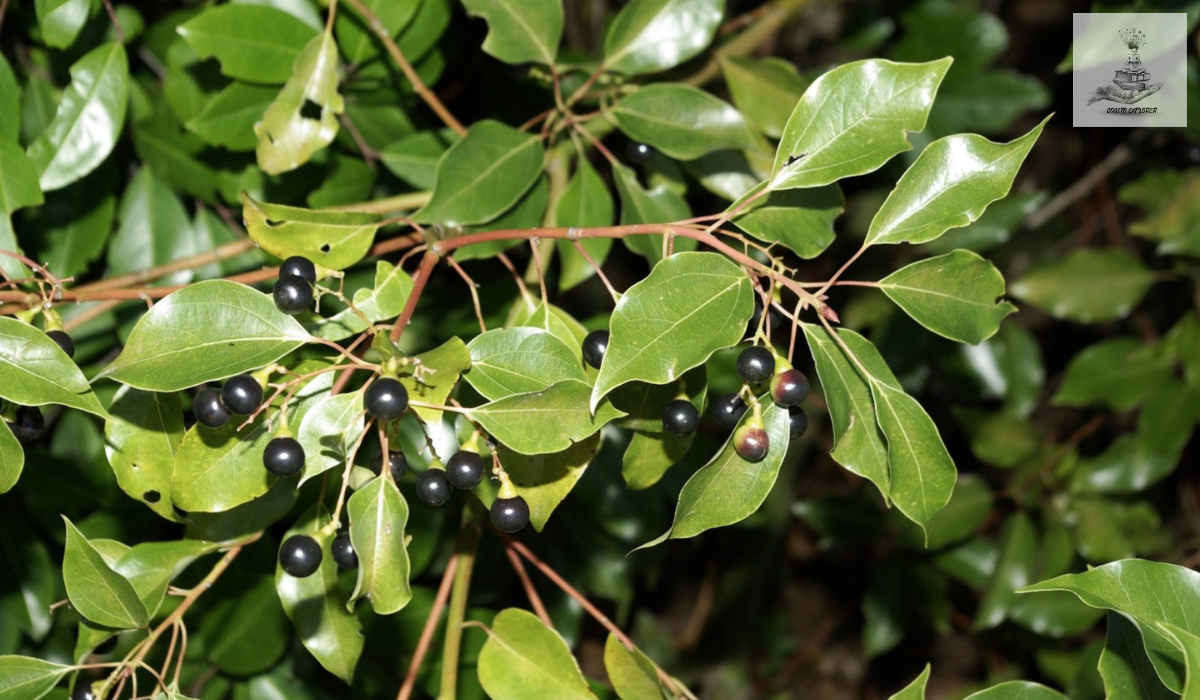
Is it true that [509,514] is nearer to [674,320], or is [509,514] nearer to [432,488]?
[432,488]

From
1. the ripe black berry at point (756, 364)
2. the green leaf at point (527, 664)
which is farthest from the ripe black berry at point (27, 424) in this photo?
the ripe black berry at point (756, 364)

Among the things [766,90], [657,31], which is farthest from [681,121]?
[766,90]

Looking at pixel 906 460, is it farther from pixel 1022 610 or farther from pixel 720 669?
pixel 720 669

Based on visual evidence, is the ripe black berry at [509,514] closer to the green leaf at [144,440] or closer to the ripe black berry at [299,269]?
the ripe black berry at [299,269]

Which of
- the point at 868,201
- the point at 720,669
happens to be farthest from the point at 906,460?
the point at 720,669

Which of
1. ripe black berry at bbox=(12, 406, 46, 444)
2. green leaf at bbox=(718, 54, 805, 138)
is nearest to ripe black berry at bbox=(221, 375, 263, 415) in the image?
ripe black berry at bbox=(12, 406, 46, 444)

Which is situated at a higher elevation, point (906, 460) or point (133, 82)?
point (133, 82)
